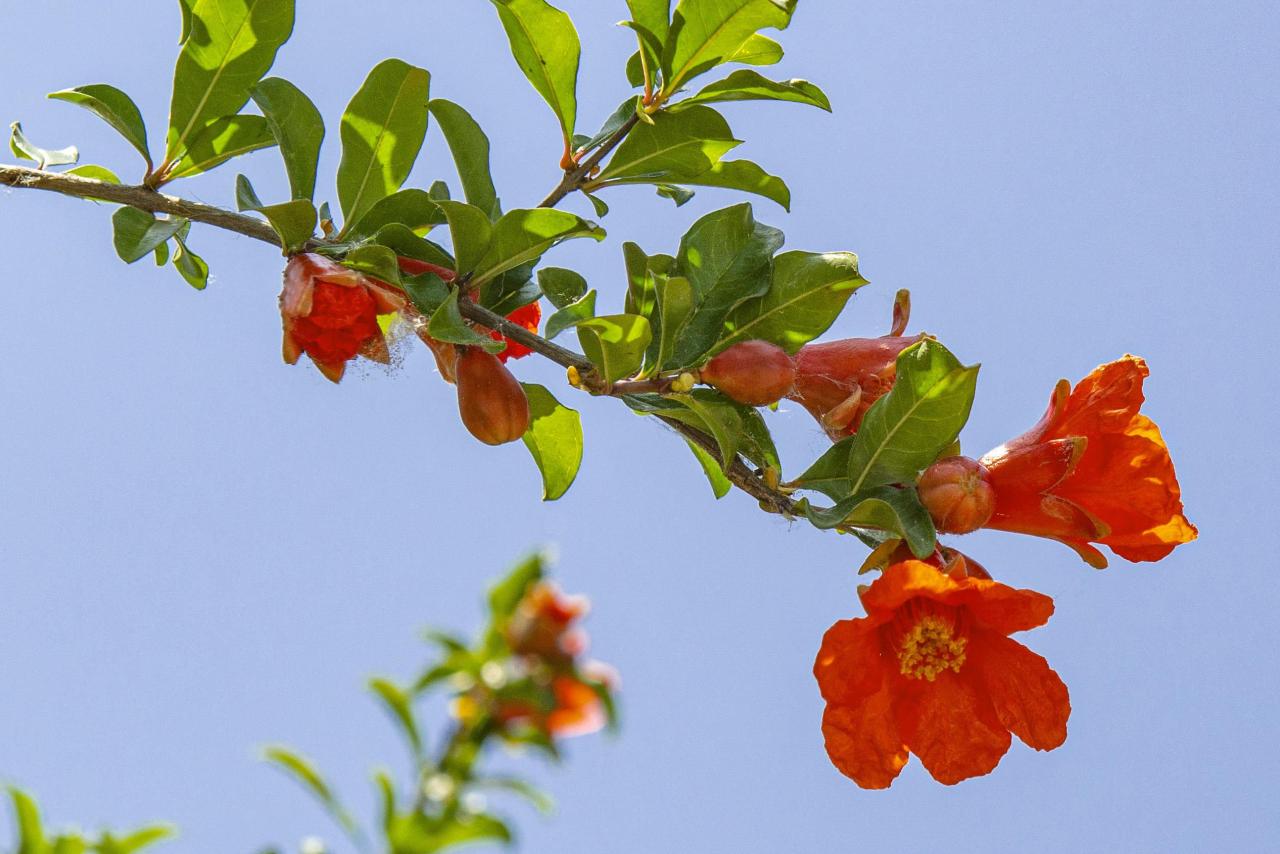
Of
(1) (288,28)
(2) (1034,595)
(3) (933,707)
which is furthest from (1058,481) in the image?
(1) (288,28)

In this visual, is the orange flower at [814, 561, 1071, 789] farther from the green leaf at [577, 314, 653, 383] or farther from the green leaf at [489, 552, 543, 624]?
the green leaf at [489, 552, 543, 624]

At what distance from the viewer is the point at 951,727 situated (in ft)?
5.00

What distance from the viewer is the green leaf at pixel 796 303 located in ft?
5.15

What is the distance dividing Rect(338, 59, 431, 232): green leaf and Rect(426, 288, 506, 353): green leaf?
29 cm

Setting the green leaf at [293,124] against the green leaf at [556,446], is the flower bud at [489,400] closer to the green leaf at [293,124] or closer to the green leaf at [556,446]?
the green leaf at [556,446]

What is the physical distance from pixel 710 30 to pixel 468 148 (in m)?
0.32

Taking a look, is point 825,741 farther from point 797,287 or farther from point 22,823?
point 22,823

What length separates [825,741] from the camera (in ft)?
4.89

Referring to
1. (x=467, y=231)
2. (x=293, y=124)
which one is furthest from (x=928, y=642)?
(x=293, y=124)

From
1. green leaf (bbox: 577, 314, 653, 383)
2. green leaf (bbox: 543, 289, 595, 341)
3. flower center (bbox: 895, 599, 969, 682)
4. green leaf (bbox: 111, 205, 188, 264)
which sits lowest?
flower center (bbox: 895, 599, 969, 682)

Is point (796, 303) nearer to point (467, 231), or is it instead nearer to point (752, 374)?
point (752, 374)

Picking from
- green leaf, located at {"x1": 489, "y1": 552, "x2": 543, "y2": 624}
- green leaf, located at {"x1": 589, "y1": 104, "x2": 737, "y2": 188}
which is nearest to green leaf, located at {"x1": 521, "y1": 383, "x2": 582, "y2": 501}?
green leaf, located at {"x1": 589, "y1": 104, "x2": 737, "y2": 188}

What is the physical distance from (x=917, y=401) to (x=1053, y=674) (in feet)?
1.19

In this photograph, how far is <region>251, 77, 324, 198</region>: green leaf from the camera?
1541mm
